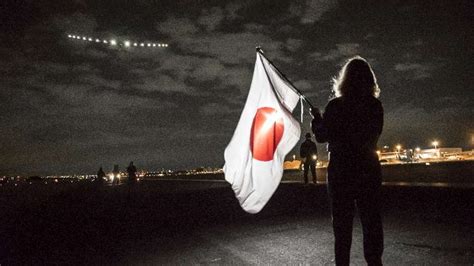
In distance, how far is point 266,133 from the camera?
4809mm

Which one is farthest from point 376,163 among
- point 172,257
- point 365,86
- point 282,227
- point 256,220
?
point 256,220

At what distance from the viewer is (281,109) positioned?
15.4ft

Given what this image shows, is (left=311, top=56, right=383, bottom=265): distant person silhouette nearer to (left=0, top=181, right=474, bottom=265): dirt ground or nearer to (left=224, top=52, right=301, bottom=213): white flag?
(left=0, top=181, right=474, bottom=265): dirt ground

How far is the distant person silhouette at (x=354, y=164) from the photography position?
2.90 m

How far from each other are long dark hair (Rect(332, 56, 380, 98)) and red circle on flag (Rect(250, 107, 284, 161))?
5.34ft

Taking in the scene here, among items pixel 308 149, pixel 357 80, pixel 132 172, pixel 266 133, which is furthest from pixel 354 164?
pixel 132 172

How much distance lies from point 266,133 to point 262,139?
10 centimetres

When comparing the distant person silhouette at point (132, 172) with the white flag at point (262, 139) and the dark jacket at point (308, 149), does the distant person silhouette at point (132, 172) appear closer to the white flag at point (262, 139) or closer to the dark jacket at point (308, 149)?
the dark jacket at point (308, 149)

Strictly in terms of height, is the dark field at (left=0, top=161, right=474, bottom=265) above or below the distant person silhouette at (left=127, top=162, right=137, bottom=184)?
below

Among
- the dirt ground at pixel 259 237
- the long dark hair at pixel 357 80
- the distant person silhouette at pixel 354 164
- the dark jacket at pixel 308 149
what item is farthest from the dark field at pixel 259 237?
the dark jacket at pixel 308 149

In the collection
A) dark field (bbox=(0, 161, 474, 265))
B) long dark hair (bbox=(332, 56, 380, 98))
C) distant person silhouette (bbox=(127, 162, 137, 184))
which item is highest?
long dark hair (bbox=(332, 56, 380, 98))

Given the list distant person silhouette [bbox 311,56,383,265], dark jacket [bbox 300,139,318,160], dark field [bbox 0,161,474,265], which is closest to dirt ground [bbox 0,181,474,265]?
dark field [bbox 0,161,474,265]

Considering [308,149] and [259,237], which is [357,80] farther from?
[308,149]

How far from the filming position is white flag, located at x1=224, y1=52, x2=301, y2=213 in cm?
470
